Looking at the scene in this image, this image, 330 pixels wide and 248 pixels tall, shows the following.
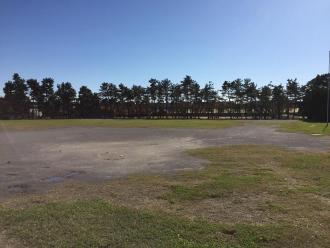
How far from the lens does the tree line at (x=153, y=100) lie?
127m

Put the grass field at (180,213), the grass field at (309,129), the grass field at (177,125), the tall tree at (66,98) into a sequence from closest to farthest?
1. the grass field at (180,213)
2. the grass field at (309,129)
3. the grass field at (177,125)
4. the tall tree at (66,98)

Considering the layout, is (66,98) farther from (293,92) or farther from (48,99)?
(293,92)

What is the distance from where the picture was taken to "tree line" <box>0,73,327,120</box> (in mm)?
127250

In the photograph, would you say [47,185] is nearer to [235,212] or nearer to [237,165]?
[235,212]

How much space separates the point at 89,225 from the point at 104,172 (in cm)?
642

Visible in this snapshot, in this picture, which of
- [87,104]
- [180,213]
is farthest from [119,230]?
[87,104]

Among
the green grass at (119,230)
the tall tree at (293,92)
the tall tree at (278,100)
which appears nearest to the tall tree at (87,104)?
the tall tree at (278,100)

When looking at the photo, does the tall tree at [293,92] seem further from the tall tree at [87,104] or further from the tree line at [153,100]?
the tall tree at [87,104]

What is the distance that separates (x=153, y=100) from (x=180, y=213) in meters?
129

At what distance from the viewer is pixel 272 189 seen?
10430 millimetres

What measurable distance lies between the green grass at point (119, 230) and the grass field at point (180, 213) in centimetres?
2

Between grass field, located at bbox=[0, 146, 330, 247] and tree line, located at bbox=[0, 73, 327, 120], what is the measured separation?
4626 inches

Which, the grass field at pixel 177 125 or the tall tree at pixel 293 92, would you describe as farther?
the tall tree at pixel 293 92

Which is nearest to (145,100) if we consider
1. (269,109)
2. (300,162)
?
(269,109)
